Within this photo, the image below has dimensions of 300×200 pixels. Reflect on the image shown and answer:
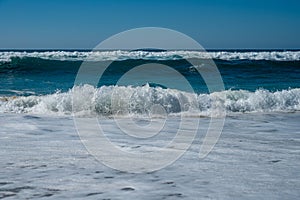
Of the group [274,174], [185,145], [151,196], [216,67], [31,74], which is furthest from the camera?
[216,67]

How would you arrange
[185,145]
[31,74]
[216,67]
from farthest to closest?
[216,67] → [31,74] → [185,145]

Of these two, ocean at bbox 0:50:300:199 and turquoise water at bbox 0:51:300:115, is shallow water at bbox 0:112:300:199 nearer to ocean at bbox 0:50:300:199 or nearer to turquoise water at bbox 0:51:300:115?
ocean at bbox 0:50:300:199

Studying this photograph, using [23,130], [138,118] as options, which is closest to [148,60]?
[138,118]

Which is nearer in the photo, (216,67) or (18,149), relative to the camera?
(18,149)

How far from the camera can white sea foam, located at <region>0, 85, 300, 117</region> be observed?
798 centimetres

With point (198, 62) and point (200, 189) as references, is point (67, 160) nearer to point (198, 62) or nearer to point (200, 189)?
point (200, 189)

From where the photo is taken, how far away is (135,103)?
8.25 metres

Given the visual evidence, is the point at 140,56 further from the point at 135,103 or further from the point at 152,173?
the point at 152,173

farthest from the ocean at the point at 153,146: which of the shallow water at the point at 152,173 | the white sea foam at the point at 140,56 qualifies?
the white sea foam at the point at 140,56

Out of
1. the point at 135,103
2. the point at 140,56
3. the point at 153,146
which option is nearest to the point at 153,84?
the point at 135,103

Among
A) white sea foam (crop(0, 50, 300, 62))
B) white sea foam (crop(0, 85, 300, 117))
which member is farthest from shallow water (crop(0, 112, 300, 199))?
white sea foam (crop(0, 50, 300, 62))

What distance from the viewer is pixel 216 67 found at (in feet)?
76.6

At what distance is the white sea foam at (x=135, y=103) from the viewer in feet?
26.2

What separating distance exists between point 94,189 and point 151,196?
465 mm
